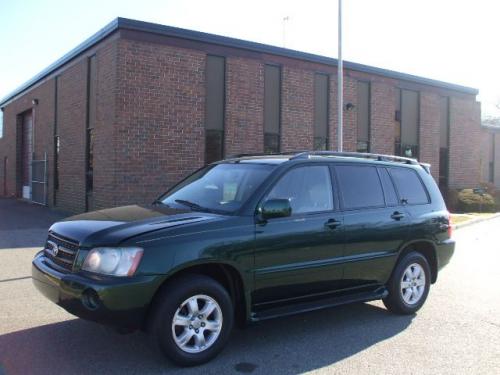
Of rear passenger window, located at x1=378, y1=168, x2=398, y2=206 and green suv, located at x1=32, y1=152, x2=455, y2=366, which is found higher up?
rear passenger window, located at x1=378, y1=168, x2=398, y2=206

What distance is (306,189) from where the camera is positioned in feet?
17.5

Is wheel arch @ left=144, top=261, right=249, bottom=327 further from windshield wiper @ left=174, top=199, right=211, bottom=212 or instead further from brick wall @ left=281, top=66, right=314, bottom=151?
brick wall @ left=281, top=66, right=314, bottom=151

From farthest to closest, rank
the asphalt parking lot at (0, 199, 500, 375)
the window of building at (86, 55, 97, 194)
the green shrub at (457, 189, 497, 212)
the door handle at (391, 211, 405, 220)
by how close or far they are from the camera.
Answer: the green shrub at (457, 189, 497, 212)
the window of building at (86, 55, 97, 194)
the door handle at (391, 211, 405, 220)
the asphalt parking lot at (0, 199, 500, 375)

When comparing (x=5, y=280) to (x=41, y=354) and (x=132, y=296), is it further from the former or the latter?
(x=132, y=296)

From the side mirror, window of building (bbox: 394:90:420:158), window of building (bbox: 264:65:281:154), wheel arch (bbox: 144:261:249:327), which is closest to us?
wheel arch (bbox: 144:261:249:327)

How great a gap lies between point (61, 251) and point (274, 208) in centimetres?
193

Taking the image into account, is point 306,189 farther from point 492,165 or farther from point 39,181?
point 492,165

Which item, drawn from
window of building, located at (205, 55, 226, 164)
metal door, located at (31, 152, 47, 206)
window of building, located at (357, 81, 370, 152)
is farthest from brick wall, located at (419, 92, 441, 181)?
metal door, located at (31, 152, 47, 206)

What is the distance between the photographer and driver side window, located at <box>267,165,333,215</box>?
5137mm

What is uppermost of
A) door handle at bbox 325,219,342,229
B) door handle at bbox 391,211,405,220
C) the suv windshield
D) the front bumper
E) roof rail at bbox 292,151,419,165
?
roof rail at bbox 292,151,419,165

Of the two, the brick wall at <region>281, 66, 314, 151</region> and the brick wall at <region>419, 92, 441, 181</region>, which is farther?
the brick wall at <region>419, 92, 441, 181</region>

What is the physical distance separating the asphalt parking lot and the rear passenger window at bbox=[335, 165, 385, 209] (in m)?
1.34

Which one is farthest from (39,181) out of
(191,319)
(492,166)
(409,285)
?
(492,166)

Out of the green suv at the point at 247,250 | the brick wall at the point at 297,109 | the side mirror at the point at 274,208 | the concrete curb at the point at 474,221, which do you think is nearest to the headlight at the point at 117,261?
the green suv at the point at 247,250
